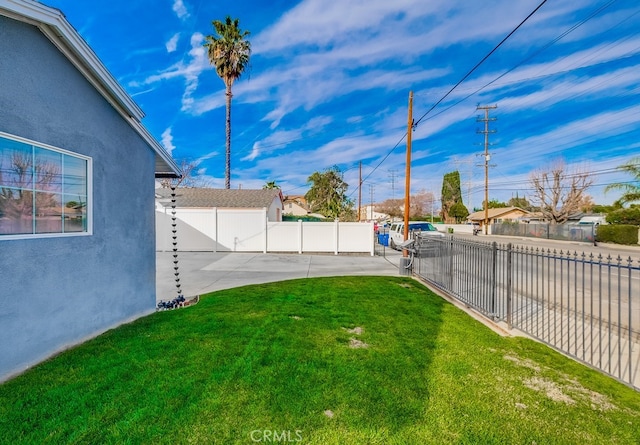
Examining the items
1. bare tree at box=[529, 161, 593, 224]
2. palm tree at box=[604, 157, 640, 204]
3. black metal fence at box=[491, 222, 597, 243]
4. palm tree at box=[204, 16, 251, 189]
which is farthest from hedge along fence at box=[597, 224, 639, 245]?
palm tree at box=[204, 16, 251, 189]

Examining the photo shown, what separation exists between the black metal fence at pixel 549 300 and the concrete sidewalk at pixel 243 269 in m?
3.60

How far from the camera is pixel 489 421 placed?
2502 mm

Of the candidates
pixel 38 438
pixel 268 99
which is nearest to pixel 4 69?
pixel 38 438

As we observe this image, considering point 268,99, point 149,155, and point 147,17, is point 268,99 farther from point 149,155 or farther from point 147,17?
point 149,155

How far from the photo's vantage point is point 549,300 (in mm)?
5660

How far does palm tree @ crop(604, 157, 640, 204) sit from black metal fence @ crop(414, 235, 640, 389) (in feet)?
77.3

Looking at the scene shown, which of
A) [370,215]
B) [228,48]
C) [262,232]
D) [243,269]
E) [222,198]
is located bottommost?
[243,269]

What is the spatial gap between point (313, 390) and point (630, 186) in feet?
117

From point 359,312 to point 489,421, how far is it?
3.13 m

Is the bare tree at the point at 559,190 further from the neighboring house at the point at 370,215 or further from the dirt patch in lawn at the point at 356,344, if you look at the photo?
the dirt patch in lawn at the point at 356,344

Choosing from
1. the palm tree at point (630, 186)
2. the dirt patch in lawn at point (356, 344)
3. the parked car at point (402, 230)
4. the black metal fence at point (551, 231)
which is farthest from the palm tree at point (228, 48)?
the palm tree at point (630, 186)

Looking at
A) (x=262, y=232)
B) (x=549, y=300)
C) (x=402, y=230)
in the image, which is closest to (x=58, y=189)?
(x=549, y=300)

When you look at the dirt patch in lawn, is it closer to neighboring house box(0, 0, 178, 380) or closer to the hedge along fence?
neighboring house box(0, 0, 178, 380)

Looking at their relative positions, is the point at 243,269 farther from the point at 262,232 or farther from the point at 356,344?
the point at 356,344
